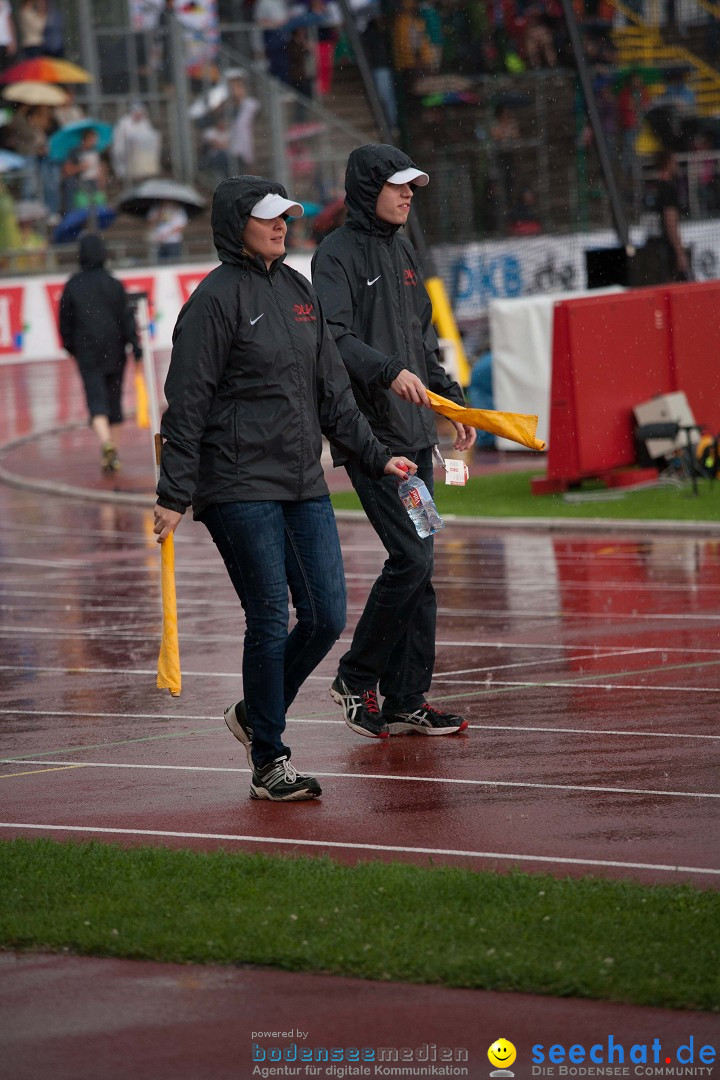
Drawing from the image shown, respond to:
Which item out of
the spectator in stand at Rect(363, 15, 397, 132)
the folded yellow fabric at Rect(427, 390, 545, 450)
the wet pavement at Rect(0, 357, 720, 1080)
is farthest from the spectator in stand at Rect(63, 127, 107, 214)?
the folded yellow fabric at Rect(427, 390, 545, 450)

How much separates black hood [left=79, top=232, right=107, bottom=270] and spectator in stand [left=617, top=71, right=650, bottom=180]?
22.3 feet

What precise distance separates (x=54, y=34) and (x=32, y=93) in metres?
2.32

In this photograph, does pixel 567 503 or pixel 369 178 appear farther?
pixel 567 503

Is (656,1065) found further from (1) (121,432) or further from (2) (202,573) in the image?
(1) (121,432)

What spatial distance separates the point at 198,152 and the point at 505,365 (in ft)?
59.6

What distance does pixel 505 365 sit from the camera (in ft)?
63.0

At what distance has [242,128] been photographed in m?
35.2

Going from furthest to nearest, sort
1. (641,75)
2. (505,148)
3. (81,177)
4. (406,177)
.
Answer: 1. (81,177)
2. (641,75)
3. (505,148)
4. (406,177)

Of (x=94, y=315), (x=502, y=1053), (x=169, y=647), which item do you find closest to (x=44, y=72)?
(x=94, y=315)

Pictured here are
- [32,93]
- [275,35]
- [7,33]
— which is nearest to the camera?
[32,93]

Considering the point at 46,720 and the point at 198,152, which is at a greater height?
the point at 198,152

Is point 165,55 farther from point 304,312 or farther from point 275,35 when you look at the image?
point 304,312

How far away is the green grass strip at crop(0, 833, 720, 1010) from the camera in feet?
15.1

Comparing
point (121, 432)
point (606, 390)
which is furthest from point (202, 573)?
point (121, 432)
